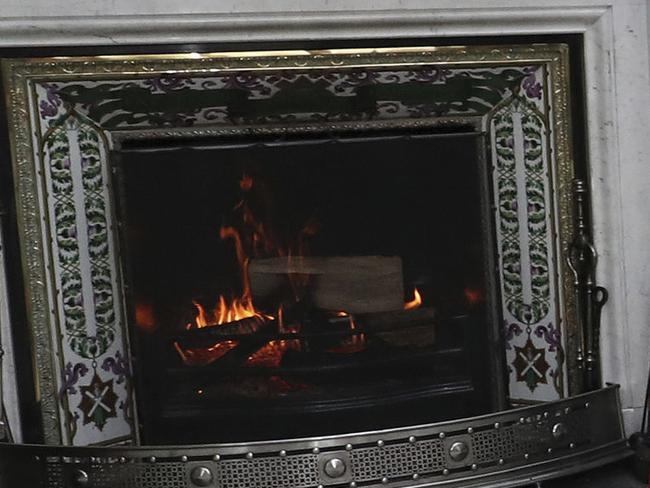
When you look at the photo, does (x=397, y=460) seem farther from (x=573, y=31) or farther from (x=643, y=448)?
(x=573, y=31)

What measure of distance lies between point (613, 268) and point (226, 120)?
934 millimetres

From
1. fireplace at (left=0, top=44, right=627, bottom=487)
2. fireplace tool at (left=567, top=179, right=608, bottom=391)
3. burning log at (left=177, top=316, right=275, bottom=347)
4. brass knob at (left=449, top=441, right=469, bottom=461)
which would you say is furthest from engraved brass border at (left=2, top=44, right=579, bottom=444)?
brass knob at (left=449, top=441, right=469, bottom=461)

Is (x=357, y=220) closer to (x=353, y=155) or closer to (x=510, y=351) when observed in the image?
(x=353, y=155)

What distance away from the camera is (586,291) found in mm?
2514

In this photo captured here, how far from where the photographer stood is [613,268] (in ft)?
8.20

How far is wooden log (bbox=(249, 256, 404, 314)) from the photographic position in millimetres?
2473

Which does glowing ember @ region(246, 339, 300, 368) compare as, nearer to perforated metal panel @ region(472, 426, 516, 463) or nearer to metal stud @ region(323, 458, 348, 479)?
metal stud @ region(323, 458, 348, 479)

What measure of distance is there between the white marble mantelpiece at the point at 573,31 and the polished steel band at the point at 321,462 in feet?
1.13

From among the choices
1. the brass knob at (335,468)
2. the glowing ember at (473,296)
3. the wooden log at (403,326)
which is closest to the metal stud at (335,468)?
the brass knob at (335,468)

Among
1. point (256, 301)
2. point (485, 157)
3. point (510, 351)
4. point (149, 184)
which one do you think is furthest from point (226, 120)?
point (510, 351)

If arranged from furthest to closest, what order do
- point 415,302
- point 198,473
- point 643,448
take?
point 415,302, point 643,448, point 198,473

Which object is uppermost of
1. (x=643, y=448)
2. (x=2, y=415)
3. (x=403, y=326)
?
(x=403, y=326)

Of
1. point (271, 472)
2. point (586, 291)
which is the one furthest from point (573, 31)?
point (271, 472)

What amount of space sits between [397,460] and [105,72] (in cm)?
101
